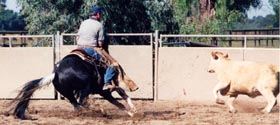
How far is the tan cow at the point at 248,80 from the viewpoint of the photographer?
9719mm

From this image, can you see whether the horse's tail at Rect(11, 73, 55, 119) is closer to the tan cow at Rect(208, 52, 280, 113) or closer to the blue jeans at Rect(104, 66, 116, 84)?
the blue jeans at Rect(104, 66, 116, 84)

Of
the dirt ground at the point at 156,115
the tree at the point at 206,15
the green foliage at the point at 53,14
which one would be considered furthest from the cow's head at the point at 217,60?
the tree at the point at 206,15

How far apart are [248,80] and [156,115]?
5.35 ft

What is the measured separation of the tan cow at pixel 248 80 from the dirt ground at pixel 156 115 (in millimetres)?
309

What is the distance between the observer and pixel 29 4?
20.8 meters

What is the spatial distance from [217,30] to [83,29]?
12.8 meters

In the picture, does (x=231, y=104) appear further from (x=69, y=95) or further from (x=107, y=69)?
(x=69, y=95)

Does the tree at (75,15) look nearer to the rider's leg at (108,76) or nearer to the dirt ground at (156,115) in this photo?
the dirt ground at (156,115)

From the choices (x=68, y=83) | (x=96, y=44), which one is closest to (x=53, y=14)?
(x=96, y=44)

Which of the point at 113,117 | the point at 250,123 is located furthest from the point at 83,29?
the point at 250,123

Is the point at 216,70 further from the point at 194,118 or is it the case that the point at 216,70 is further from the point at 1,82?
the point at 1,82

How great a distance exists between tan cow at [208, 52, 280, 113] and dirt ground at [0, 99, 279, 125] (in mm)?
309

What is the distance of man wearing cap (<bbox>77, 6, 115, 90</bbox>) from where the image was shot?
30.8 feet

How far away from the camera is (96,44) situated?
31.0 ft
